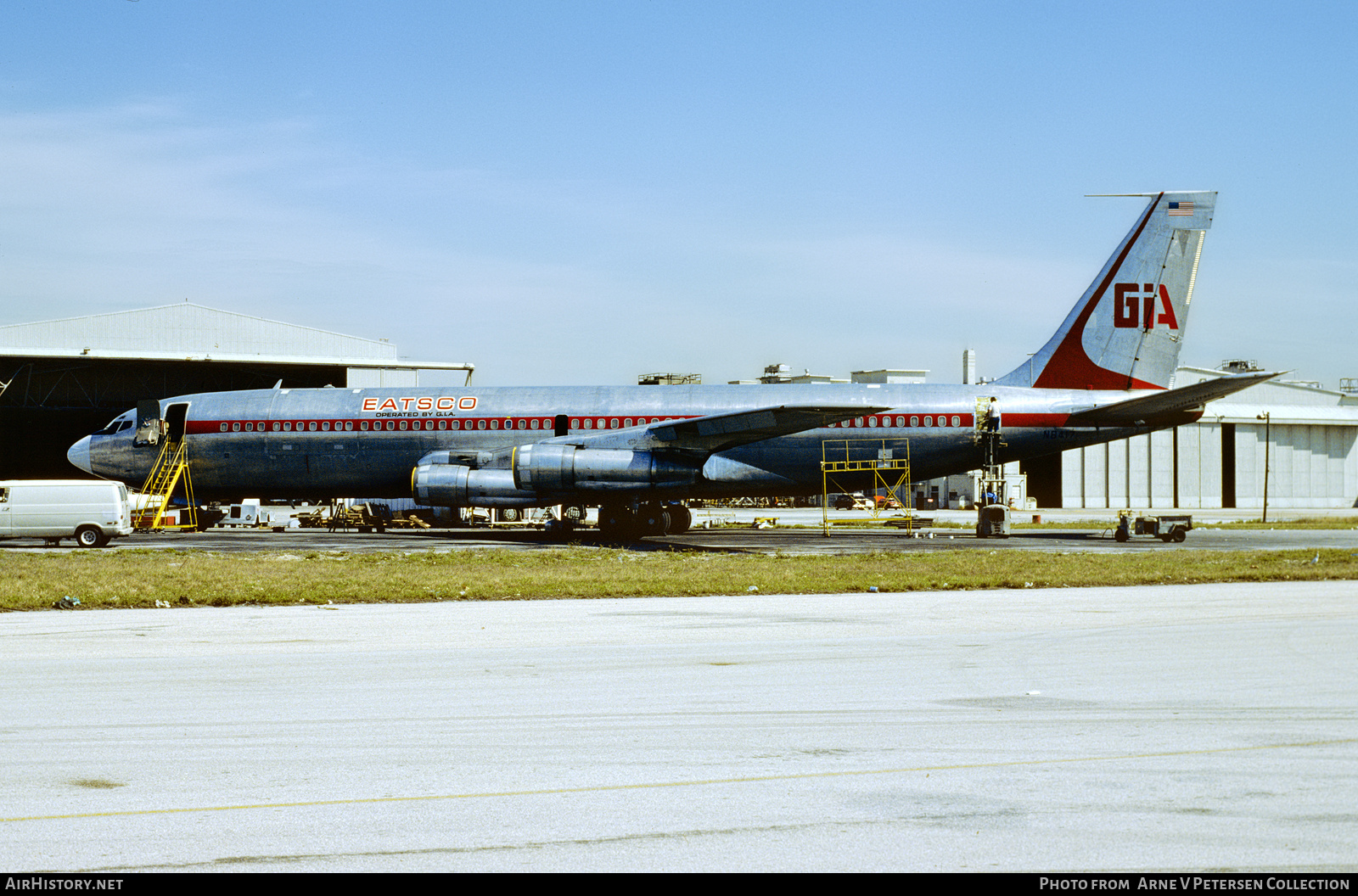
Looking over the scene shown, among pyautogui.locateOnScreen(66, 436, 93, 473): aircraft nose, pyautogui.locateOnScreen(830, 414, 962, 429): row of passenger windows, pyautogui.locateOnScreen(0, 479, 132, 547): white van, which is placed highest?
pyautogui.locateOnScreen(830, 414, 962, 429): row of passenger windows

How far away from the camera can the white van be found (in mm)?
30891

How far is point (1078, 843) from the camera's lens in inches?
212

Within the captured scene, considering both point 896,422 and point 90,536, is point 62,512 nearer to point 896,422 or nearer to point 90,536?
point 90,536

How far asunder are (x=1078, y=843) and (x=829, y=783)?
5.25 feet

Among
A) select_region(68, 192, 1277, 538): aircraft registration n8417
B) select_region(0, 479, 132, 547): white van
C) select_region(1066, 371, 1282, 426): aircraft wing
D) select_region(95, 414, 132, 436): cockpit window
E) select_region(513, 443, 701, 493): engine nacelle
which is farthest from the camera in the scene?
select_region(95, 414, 132, 436): cockpit window

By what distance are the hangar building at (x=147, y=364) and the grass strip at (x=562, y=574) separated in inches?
1256

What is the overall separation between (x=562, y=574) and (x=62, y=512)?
17790 millimetres

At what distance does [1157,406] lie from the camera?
107 ft

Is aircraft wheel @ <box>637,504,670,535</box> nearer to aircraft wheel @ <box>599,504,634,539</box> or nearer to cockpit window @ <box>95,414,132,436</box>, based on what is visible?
aircraft wheel @ <box>599,504,634,539</box>

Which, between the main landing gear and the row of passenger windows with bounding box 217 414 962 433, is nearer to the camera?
the row of passenger windows with bounding box 217 414 962 433

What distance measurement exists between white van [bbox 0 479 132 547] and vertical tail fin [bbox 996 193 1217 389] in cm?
2872

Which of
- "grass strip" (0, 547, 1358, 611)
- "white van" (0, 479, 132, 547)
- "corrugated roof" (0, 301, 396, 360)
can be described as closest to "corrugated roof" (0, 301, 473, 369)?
"corrugated roof" (0, 301, 396, 360)

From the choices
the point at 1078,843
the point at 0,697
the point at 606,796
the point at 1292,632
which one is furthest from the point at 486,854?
the point at 1292,632

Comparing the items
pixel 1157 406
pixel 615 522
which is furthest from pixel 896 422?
pixel 615 522
